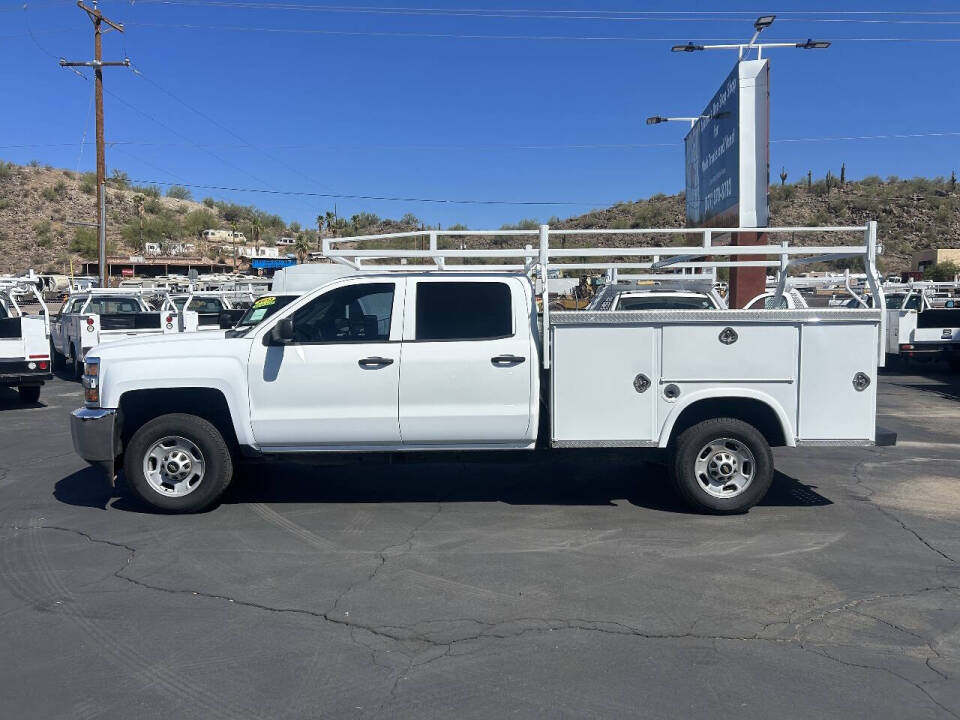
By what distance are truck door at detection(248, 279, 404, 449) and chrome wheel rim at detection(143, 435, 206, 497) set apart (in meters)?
0.64

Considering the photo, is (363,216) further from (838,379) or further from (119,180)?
(838,379)

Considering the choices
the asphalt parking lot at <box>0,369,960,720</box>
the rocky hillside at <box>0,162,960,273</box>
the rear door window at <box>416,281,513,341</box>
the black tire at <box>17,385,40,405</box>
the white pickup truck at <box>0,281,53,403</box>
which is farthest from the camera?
Answer: the rocky hillside at <box>0,162,960,273</box>

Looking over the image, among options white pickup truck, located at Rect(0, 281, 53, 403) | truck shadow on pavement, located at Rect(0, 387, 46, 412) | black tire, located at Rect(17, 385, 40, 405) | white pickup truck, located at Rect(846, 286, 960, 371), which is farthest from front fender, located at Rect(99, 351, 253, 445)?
white pickup truck, located at Rect(846, 286, 960, 371)

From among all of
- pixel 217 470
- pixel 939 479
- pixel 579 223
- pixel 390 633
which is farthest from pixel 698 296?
pixel 579 223

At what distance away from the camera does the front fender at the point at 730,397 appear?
716 centimetres

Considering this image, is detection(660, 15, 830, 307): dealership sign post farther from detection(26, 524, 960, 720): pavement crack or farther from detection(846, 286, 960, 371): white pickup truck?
detection(26, 524, 960, 720): pavement crack

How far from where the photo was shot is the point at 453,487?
849 cm

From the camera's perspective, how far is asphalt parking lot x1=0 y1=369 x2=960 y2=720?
14.0 ft

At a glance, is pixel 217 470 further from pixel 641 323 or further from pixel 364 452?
pixel 641 323

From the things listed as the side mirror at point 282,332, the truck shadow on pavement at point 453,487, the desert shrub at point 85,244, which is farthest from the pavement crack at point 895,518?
the desert shrub at point 85,244

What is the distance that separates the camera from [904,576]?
19.3ft

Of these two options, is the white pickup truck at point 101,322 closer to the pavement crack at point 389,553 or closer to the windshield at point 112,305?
the windshield at point 112,305

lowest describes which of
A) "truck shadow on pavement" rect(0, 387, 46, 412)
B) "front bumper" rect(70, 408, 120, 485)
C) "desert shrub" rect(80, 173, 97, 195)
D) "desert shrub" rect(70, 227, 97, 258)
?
"truck shadow on pavement" rect(0, 387, 46, 412)

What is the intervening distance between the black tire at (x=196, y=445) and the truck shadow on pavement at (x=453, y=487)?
319mm
